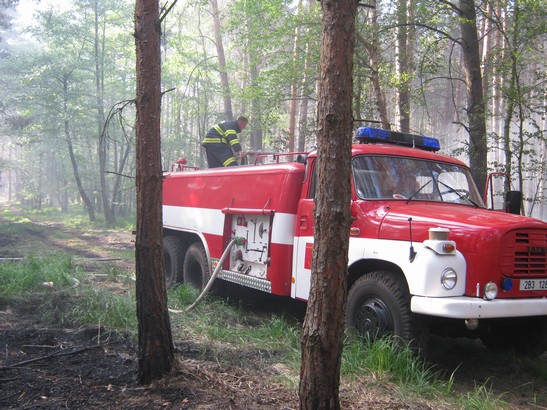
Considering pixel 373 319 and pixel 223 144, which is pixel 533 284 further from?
pixel 223 144

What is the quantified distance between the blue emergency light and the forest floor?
256 cm

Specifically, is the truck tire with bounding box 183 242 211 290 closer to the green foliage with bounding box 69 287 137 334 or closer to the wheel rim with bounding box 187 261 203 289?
the wheel rim with bounding box 187 261 203 289

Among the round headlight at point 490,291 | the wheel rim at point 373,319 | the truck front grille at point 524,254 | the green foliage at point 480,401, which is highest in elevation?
the truck front grille at point 524,254

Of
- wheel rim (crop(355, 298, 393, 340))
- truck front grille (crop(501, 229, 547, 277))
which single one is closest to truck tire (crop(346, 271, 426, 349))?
wheel rim (crop(355, 298, 393, 340))

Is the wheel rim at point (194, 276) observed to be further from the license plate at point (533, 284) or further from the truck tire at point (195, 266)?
the license plate at point (533, 284)

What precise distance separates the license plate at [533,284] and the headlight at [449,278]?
677mm

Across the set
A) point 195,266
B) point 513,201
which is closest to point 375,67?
point 195,266

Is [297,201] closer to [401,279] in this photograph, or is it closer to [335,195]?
[401,279]

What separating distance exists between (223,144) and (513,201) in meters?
5.20

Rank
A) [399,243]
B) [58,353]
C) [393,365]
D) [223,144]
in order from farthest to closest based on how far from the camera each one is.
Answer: [223,144] → [58,353] → [399,243] → [393,365]

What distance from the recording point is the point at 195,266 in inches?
328

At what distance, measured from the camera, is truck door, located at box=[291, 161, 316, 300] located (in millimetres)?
5598

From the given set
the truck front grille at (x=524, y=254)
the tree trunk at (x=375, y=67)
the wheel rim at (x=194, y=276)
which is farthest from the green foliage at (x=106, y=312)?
the tree trunk at (x=375, y=67)

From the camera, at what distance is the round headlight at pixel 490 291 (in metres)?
4.14
